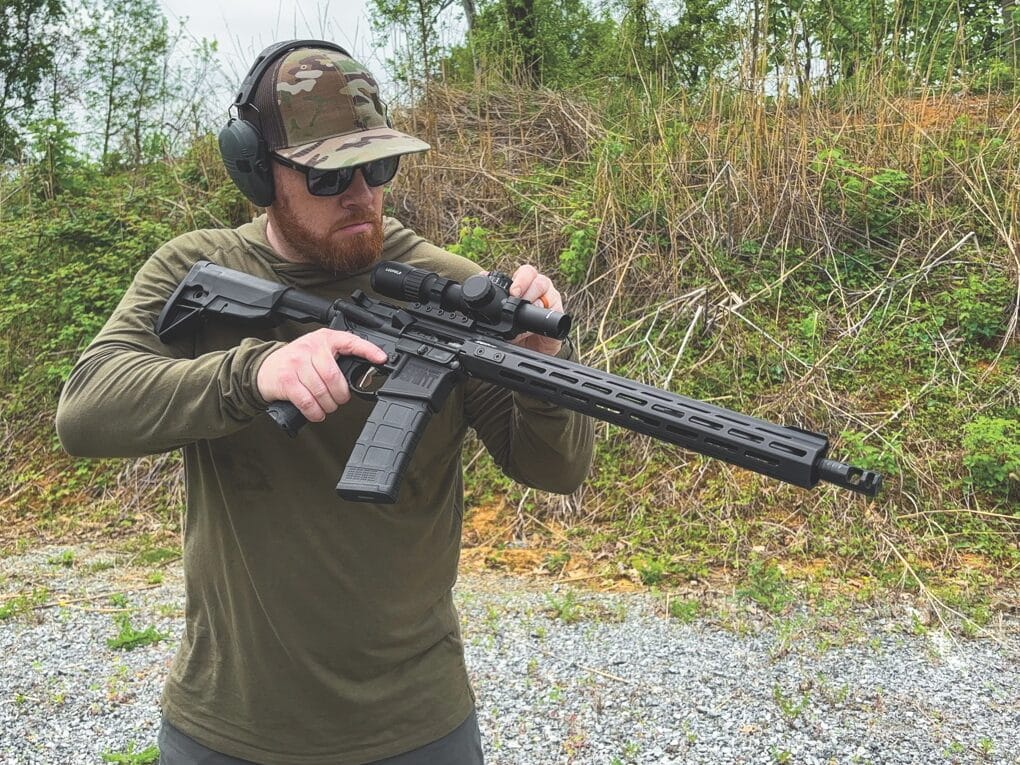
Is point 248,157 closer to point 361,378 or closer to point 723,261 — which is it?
point 361,378

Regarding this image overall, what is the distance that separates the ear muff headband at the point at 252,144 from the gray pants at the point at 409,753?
4.52 feet

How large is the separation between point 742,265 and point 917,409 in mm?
1916

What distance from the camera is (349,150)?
2.13 metres

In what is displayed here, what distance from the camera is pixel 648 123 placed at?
8.42 m

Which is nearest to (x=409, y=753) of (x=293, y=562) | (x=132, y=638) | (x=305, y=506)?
(x=293, y=562)

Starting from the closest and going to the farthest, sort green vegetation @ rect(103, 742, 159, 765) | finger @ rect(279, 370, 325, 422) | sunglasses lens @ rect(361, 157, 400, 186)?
finger @ rect(279, 370, 325, 422)
sunglasses lens @ rect(361, 157, 400, 186)
green vegetation @ rect(103, 742, 159, 765)

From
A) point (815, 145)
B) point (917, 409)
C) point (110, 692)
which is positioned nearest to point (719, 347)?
point (917, 409)

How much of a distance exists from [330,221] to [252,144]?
0.28 m

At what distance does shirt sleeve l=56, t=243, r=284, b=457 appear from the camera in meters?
1.91

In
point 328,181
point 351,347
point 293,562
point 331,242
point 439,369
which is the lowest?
point 293,562

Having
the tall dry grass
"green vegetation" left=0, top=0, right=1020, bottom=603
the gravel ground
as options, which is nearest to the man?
the gravel ground

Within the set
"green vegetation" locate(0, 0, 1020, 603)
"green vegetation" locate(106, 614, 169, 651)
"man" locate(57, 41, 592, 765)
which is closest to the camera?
"man" locate(57, 41, 592, 765)

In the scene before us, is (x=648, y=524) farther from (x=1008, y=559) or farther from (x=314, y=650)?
(x=314, y=650)

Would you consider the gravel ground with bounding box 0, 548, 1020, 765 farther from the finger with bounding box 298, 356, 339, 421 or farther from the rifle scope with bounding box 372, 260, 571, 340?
the finger with bounding box 298, 356, 339, 421
